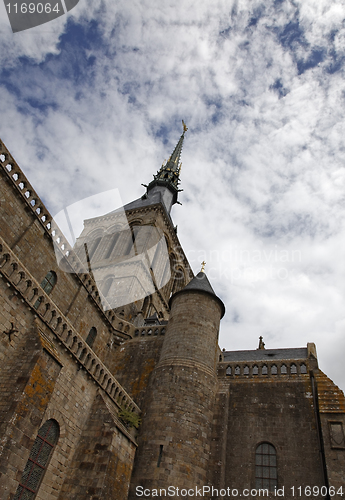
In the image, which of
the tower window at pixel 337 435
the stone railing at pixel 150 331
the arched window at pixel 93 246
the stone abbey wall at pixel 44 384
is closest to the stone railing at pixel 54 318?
the stone abbey wall at pixel 44 384

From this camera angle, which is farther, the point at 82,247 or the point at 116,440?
the point at 82,247

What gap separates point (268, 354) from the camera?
18766 millimetres

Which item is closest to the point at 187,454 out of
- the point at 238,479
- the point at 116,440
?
the point at 238,479

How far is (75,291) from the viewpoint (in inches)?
737

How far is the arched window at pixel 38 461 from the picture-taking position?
10.4 metres

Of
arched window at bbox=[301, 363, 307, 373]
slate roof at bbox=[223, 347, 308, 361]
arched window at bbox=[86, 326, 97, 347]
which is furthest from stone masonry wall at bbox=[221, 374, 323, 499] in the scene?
arched window at bbox=[86, 326, 97, 347]

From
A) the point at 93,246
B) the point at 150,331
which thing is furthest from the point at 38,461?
the point at 93,246

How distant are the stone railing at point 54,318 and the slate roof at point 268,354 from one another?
6525 mm

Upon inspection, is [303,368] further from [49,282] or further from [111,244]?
[111,244]

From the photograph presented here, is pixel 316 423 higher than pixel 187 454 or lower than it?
higher

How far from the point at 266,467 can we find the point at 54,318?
9928 millimetres

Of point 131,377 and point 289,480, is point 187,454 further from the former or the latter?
point 131,377

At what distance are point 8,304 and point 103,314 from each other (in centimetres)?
996

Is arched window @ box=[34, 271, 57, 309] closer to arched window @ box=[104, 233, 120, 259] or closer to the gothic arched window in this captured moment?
the gothic arched window
